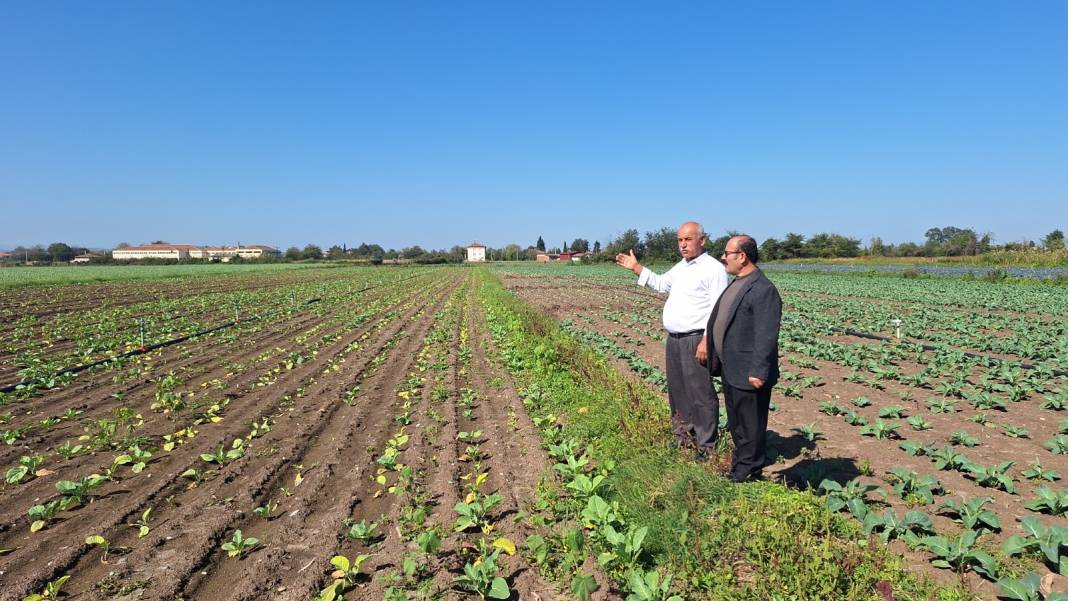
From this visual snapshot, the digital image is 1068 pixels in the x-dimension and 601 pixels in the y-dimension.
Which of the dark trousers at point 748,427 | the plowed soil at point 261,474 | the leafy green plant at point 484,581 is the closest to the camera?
the leafy green plant at point 484,581

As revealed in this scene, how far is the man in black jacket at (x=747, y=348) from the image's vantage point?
378cm

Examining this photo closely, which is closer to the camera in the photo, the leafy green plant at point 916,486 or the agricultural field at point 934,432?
the agricultural field at point 934,432

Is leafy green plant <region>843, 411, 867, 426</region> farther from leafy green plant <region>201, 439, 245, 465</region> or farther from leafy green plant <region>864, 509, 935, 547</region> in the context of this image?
leafy green plant <region>201, 439, 245, 465</region>

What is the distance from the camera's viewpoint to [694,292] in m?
4.46

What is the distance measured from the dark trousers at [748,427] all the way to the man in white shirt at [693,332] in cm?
39

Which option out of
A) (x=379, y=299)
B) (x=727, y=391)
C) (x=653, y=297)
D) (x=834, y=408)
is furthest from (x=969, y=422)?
(x=379, y=299)

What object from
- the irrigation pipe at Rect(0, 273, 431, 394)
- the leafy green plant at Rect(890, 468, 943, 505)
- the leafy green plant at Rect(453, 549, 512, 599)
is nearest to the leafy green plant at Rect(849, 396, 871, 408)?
the leafy green plant at Rect(890, 468, 943, 505)

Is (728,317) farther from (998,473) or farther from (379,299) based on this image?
(379,299)

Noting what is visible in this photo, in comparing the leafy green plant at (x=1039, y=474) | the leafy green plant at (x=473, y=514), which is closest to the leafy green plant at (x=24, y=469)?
the leafy green plant at (x=473, y=514)

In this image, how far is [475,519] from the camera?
3576 mm

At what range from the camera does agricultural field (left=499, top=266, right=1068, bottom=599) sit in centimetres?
322

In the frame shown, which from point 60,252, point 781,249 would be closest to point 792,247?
point 781,249

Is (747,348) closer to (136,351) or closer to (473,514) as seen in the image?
(473,514)

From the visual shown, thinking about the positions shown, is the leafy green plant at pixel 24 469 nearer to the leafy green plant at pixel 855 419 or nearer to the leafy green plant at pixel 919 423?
the leafy green plant at pixel 855 419
